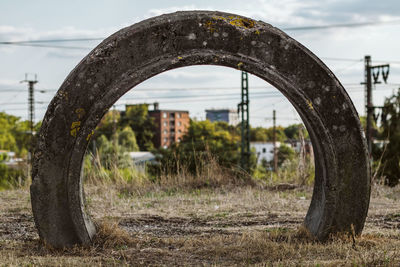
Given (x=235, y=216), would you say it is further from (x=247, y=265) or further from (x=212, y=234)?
(x=247, y=265)

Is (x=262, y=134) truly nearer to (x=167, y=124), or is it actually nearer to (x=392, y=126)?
(x=167, y=124)

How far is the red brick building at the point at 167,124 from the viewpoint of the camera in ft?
268

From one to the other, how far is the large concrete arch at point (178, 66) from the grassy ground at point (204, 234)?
32 cm

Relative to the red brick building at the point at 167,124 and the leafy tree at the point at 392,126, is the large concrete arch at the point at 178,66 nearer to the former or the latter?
the leafy tree at the point at 392,126

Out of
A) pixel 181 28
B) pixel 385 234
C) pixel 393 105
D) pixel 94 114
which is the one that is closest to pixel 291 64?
pixel 181 28

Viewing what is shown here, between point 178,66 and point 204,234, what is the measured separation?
204 centimetres

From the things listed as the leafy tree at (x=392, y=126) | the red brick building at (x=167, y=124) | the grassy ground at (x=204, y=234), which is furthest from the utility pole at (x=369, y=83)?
the red brick building at (x=167, y=124)

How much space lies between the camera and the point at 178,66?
457 cm

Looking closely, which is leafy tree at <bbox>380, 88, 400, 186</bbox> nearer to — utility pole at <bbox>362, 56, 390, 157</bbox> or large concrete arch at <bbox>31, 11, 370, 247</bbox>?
utility pole at <bbox>362, 56, 390, 157</bbox>

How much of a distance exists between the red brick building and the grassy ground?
69.5 meters

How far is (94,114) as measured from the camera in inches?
176

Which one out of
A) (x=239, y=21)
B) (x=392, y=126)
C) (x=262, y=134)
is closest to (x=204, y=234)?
(x=239, y=21)

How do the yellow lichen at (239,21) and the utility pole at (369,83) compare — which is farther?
the utility pole at (369,83)

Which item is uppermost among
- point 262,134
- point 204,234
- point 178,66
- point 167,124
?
point 167,124
